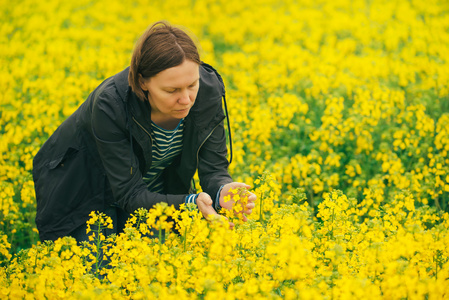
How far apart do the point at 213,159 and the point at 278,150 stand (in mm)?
1898

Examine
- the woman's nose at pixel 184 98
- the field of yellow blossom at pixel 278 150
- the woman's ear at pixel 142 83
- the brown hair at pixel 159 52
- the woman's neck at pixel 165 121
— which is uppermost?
the brown hair at pixel 159 52

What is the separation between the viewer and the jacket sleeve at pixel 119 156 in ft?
10.2

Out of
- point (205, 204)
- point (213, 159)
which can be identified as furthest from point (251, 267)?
point (213, 159)

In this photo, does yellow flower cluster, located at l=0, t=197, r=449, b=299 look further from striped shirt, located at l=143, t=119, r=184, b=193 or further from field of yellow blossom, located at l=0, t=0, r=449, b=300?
striped shirt, located at l=143, t=119, r=184, b=193

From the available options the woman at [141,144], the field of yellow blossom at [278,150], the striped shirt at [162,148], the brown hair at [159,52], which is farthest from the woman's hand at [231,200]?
the brown hair at [159,52]

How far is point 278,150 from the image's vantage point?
17.4 feet

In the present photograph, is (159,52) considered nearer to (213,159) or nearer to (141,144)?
(141,144)

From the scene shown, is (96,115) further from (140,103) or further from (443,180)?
(443,180)

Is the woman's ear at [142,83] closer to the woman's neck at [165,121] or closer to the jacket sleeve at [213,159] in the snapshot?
the woman's neck at [165,121]

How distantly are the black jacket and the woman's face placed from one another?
20 cm

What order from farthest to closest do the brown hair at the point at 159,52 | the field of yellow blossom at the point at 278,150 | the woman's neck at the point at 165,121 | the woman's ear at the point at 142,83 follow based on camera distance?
1. the woman's neck at the point at 165,121
2. the woman's ear at the point at 142,83
3. the brown hair at the point at 159,52
4. the field of yellow blossom at the point at 278,150

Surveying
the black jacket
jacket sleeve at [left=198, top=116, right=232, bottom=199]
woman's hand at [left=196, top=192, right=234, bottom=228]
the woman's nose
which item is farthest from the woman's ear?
woman's hand at [left=196, top=192, right=234, bottom=228]

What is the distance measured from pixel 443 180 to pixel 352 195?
33.7 inches

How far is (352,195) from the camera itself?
14.2 ft
